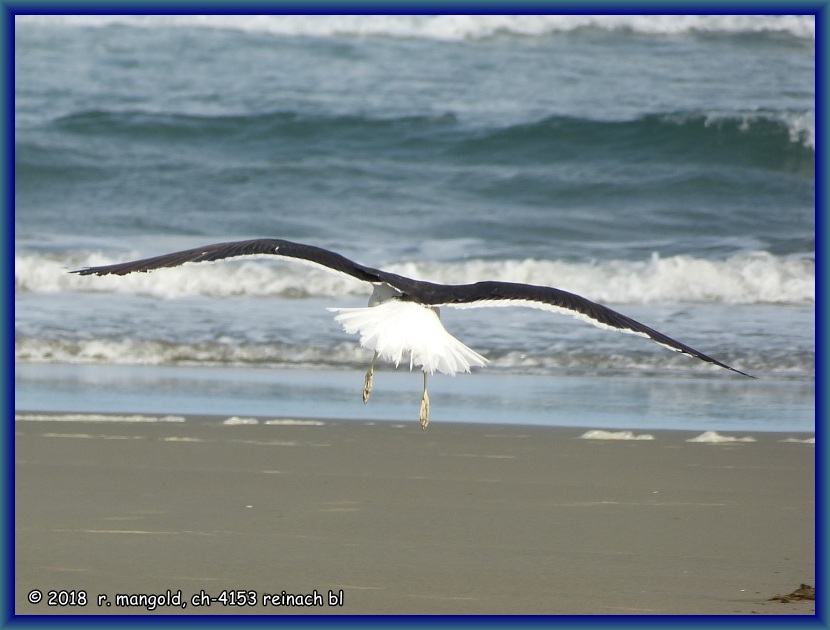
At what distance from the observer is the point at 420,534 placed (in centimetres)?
525

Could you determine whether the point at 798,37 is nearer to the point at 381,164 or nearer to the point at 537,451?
the point at 381,164

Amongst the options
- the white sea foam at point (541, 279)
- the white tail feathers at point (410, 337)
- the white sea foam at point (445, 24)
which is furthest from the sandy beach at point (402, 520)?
the white sea foam at point (445, 24)

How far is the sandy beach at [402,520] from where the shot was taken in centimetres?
450

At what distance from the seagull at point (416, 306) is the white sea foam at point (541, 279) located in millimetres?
5958

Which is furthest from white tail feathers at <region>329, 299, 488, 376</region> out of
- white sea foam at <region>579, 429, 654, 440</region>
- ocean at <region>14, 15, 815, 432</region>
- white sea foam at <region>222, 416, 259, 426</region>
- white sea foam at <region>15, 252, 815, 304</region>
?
white sea foam at <region>15, 252, 815, 304</region>

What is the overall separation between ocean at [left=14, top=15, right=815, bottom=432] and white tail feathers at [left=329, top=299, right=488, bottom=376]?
205 centimetres

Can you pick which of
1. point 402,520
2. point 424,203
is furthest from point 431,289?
point 424,203

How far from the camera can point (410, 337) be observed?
5648 mm

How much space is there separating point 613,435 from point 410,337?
6.96 feet

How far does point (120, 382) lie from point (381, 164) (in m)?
9.37

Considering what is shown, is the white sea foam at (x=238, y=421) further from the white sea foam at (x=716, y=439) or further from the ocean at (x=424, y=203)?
the white sea foam at (x=716, y=439)

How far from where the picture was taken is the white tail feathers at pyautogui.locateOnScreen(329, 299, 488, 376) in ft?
18.3

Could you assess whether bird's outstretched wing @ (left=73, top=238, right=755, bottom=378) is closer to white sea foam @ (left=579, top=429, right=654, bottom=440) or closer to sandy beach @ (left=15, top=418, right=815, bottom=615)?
sandy beach @ (left=15, top=418, right=815, bottom=615)

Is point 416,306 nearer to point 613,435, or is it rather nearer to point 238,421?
point 613,435
